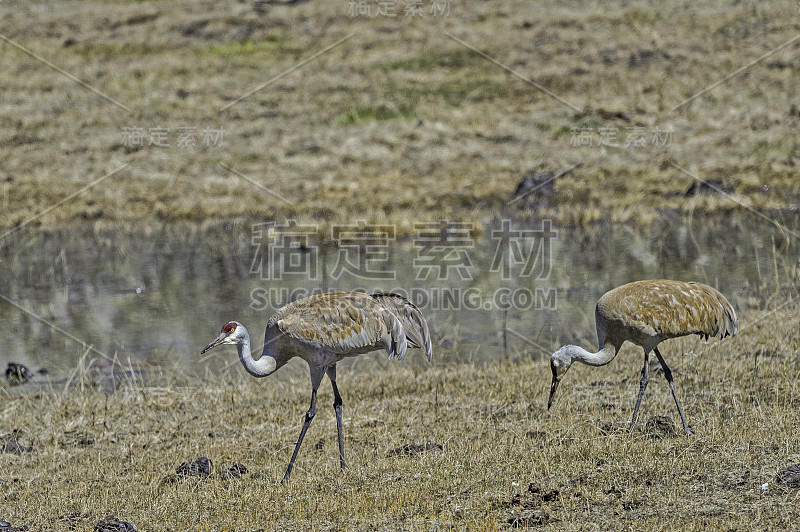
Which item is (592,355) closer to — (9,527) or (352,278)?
(9,527)

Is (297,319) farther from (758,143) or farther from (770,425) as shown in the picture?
(758,143)

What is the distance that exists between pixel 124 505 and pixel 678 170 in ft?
65.5

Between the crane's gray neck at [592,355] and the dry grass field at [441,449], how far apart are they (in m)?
0.60

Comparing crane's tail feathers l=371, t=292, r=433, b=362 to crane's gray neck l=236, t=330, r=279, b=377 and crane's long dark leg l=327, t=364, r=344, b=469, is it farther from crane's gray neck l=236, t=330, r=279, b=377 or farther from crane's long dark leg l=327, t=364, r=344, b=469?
crane's gray neck l=236, t=330, r=279, b=377

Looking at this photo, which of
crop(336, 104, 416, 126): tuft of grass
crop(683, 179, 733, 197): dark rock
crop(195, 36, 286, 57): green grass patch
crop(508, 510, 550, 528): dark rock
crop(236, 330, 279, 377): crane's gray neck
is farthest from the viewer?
crop(195, 36, 286, 57): green grass patch

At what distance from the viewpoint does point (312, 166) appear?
2711 cm

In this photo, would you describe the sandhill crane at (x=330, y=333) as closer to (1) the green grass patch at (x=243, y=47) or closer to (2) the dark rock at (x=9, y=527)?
(2) the dark rock at (x=9, y=527)

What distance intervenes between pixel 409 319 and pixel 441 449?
1.37m

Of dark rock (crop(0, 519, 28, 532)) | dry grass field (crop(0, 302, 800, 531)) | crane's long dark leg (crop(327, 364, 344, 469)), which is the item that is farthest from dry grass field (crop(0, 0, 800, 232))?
dark rock (crop(0, 519, 28, 532))

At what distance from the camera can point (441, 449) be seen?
9.06m

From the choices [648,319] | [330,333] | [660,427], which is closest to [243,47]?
[330,333]

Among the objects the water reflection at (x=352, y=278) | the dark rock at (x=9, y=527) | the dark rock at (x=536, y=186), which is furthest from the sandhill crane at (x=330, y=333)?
the dark rock at (x=536, y=186)

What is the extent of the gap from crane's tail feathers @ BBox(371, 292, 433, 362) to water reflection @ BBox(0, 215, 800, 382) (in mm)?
3929

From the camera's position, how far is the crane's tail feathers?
964 centimetres
